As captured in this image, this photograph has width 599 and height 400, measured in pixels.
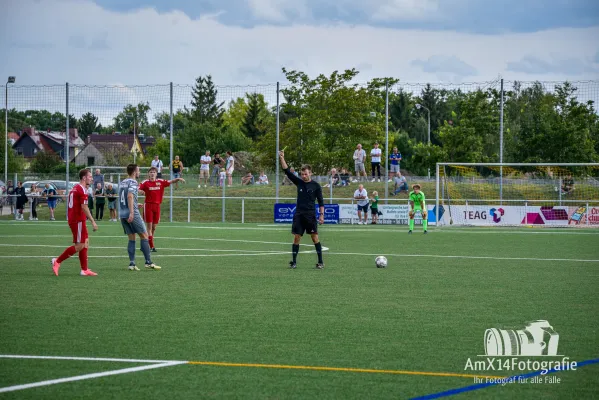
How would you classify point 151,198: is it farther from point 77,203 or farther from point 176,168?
point 176,168

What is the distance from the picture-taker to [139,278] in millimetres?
13836

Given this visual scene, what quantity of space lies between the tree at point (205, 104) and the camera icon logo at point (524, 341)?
287 ft

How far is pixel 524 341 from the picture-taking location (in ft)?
26.5

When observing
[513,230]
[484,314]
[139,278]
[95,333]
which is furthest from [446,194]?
[95,333]

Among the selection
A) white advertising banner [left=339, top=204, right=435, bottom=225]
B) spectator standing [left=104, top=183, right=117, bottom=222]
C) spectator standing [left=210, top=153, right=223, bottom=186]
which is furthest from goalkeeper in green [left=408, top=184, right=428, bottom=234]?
spectator standing [left=104, top=183, right=117, bottom=222]

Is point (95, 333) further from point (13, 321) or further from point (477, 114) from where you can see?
point (477, 114)

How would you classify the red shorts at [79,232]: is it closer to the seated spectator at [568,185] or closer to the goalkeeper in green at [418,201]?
the goalkeeper in green at [418,201]

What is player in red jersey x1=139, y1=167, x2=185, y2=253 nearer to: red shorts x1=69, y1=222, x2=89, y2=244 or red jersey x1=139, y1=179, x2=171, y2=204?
red jersey x1=139, y1=179, x2=171, y2=204

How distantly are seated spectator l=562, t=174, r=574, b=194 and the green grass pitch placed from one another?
17291 mm

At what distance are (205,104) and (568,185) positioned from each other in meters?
72.1

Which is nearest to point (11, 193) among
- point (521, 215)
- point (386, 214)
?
point (386, 214)

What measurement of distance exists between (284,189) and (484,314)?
30.7 metres

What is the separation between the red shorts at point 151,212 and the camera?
19.6 m

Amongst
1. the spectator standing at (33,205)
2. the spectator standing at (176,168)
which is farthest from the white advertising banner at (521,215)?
the spectator standing at (33,205)
